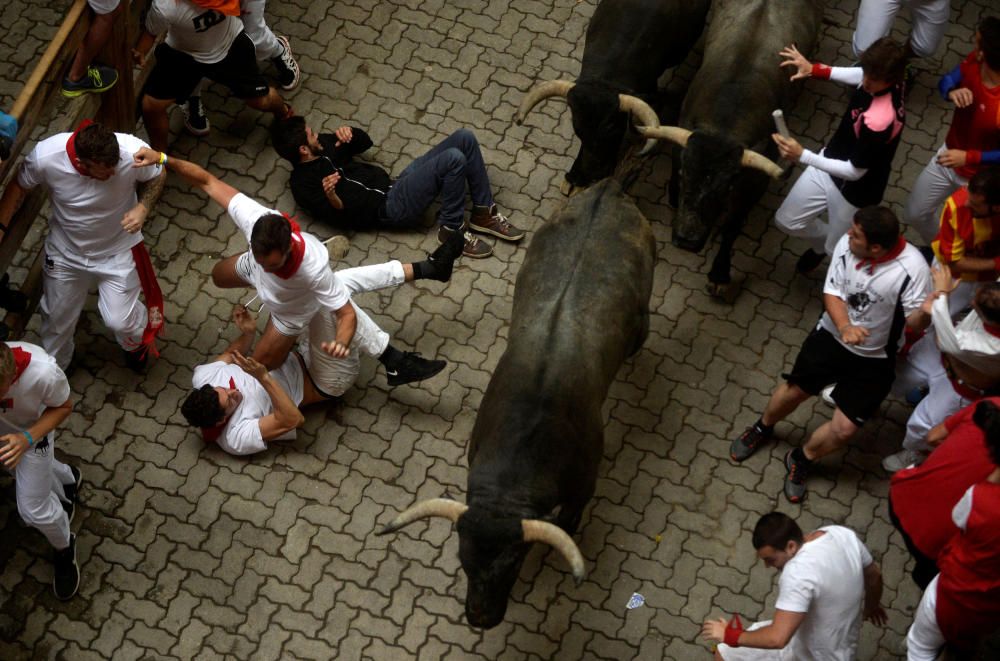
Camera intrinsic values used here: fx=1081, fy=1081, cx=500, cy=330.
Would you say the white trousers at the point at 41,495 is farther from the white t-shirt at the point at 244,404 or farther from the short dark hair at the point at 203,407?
the white t-shirt at the point at 244,404

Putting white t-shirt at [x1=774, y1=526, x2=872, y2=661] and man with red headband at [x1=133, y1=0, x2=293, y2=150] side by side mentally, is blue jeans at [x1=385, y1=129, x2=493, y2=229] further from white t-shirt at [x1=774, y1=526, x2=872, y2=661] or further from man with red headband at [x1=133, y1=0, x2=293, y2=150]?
white t-shirt at [x1=774, y1=526, x2=872, y2=661]

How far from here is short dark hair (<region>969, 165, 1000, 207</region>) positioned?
22.1ft

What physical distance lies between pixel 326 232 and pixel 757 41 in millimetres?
3870

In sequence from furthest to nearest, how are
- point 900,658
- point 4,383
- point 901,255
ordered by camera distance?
point 900,658
point 901,255
point 4,383

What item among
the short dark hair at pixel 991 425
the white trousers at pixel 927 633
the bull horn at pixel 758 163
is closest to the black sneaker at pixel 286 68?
the bull horn at pixel 758 163

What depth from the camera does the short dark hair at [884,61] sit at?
7184 millimetres

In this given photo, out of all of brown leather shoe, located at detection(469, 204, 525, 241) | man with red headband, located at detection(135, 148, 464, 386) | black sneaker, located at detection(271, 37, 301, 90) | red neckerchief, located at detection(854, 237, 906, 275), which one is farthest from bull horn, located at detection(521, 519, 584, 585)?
black sneaker, located at detection(271, 37, 301, 90)

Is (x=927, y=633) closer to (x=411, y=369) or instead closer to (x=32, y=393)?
(x=411, y=369)

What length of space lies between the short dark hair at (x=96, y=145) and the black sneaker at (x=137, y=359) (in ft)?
5.59

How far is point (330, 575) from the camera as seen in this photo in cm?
765

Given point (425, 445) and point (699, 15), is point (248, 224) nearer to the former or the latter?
point (425, 445)

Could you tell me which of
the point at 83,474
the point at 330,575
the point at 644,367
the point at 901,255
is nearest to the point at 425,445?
the point at 330,575

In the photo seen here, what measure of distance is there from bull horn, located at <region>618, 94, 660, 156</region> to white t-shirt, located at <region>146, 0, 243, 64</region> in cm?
318

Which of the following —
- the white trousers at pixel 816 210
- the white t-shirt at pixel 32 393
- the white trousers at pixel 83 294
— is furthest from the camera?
the white trousers at pixel 816 210
